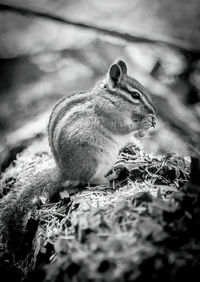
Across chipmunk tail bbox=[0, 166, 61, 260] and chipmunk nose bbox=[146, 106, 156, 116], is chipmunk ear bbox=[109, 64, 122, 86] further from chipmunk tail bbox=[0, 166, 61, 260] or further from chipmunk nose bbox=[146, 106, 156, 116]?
chipmunk tail bbox=[0, 166, 61, 260]

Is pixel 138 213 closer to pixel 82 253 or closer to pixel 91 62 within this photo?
pixel 82 253

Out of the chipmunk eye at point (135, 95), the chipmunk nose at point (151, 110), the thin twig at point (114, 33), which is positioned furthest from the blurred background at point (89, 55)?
the chipmunk eye at point (135, 95)

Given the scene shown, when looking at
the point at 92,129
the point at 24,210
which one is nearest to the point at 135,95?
the point at 92,129

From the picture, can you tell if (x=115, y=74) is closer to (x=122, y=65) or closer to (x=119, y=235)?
(x=122, y=65)

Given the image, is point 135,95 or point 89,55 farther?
point 89,55

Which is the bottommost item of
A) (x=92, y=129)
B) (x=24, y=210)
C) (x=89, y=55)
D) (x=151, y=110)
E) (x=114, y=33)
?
(x=24, y=210)

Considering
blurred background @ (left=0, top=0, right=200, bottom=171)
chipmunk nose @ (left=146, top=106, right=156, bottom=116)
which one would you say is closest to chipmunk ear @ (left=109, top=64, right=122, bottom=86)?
chipmunk nose @ (left=146, top=106, right=156, bottom=116)
